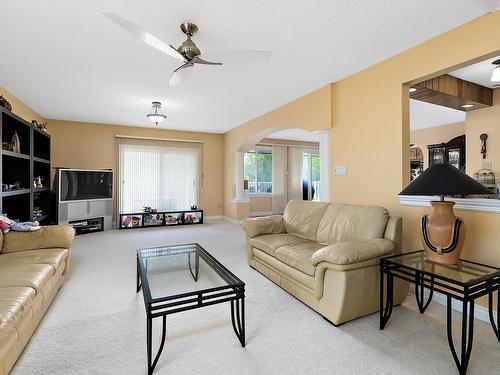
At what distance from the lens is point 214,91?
3.87m

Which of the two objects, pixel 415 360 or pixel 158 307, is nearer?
pixel 158 307

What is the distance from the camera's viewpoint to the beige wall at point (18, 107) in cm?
385

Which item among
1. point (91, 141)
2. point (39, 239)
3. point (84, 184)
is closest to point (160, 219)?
point (84, 184)

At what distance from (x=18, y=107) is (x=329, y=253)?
5.36 meters

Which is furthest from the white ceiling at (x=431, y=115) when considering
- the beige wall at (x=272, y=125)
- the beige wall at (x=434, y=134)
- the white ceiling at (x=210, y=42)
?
the white ceiling at (x=210, y=42)

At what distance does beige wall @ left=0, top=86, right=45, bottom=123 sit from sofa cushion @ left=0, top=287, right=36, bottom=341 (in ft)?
11.6

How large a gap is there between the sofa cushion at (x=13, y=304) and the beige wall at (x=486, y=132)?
231 inches

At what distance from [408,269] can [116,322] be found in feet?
7.56

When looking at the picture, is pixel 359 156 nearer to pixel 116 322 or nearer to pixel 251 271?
pixel 251 271

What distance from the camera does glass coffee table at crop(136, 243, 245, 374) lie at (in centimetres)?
159

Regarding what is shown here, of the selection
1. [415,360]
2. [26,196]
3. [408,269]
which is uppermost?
[26,196]

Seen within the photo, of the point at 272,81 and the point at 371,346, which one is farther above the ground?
the point at 272,81

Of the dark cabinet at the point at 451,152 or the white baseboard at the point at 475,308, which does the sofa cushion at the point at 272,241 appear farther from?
the dark cabinet at the point at 451,152

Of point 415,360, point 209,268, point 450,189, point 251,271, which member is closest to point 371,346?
point 415,360
